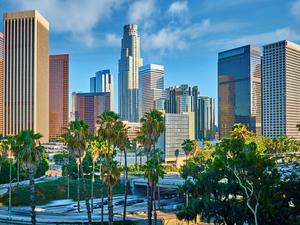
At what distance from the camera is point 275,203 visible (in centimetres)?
4769

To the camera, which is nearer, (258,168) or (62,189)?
(258,168)

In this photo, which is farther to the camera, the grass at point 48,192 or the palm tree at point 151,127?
the grass at point 48,192

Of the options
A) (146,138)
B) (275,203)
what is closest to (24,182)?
(146,138)

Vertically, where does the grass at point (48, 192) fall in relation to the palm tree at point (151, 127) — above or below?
below

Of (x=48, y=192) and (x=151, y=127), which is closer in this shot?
(x=151, y=127)

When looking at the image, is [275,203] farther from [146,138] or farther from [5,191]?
[5,191]

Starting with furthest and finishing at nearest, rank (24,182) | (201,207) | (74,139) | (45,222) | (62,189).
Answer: (24,182) → (62,189) → (45,222) → (74,139) → (201,207)

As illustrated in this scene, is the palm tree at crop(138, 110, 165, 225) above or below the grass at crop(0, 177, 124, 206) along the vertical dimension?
above

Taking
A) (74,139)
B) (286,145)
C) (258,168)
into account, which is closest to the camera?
(258,168)

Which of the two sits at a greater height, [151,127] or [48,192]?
[151,127]

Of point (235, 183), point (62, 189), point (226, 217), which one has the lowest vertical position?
point (62, 189)

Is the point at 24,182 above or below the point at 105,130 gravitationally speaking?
below

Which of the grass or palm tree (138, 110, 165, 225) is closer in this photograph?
palm tree (138, 110, 165, 225)

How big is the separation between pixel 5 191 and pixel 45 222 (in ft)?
120
